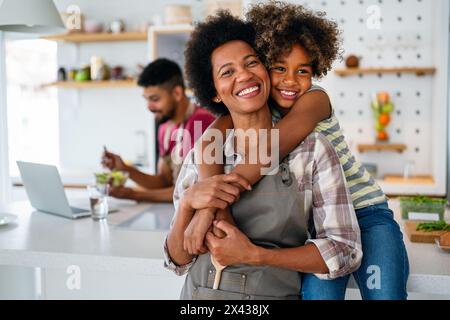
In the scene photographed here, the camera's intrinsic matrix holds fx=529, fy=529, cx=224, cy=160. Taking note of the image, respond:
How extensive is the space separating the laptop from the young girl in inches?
33.1

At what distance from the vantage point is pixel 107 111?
4.76m

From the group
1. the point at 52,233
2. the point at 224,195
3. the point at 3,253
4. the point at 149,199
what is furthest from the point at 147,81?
the point at 224,195

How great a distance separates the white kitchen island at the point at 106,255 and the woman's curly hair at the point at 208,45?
0.48 metres

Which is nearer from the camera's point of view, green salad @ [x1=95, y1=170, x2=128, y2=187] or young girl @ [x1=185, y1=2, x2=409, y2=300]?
young girl @ [x1=185, y1=2, x2=409, y2=300]

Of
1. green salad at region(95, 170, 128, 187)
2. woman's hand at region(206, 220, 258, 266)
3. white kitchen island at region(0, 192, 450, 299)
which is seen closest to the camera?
woman's hand at region(206, 220, 258, 266)

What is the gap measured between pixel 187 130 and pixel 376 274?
153cm

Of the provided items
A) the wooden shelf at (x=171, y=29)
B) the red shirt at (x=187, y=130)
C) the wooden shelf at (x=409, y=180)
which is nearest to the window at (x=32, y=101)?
the wooden shelf at (x=171, y=29)

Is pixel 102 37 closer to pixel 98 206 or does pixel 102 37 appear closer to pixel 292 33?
pixel 98 206

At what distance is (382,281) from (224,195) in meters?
0.45

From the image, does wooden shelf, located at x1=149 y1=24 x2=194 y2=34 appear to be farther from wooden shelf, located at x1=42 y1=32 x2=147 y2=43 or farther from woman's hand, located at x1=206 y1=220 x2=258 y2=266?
woman's hand, located at x1=206 y1=220 x2=258 y2=266

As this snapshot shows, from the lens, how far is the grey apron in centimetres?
121

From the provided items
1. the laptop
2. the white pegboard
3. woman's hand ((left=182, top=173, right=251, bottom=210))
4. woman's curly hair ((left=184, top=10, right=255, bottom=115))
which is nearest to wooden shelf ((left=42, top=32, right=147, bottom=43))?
the white pegboard

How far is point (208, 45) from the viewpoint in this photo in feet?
4.59

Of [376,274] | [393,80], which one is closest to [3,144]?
[376,274]
